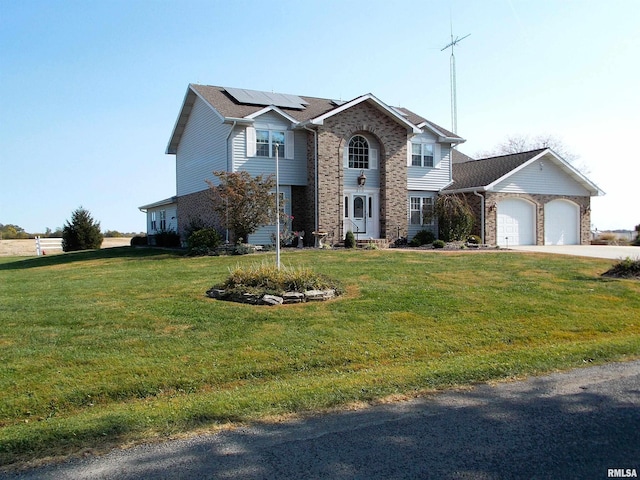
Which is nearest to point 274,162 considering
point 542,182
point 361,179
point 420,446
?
point 361,179

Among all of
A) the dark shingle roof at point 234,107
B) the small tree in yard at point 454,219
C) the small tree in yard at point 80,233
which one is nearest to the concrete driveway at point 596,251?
the small tree in yard at point 454,219

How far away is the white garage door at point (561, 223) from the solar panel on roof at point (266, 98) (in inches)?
553

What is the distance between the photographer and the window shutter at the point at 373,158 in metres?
25.5

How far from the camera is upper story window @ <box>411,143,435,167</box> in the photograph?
27641 mm

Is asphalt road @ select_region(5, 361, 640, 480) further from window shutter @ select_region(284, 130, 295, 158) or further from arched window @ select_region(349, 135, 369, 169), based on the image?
arched window @ select_region(349, 135, 369, 169)

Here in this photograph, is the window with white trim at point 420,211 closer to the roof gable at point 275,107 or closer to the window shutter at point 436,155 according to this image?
the window shutter at point 436,155

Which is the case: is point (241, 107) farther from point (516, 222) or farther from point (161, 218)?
point (516, 222)

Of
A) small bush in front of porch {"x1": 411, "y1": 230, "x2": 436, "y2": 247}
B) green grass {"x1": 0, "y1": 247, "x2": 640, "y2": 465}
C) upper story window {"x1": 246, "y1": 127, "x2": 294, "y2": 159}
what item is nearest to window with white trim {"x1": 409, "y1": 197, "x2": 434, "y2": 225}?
small bush in front of porch {"x1": 411, "y1": 230, "x2": 436, "y2": 247}

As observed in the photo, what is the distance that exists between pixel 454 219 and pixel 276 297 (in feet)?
57.4

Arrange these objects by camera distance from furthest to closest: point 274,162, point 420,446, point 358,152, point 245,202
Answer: point 358,152 → point 274,162 → point 245,202 → point 420,446

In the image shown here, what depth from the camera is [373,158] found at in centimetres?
2561

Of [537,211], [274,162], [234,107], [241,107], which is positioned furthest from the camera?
[537,211]

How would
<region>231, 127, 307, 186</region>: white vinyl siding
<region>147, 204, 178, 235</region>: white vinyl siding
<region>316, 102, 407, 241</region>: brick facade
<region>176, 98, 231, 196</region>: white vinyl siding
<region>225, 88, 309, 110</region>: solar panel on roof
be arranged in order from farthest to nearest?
<region>147, 204, 178, 235</region>: white vinyl siding < <region>225, 88, 309, 110</region>: solar panel on roof < <region>176, 98, 231, 196</region>: white vinyl siding < <region>316, 102, 407, 241</region>: brick facade < <region>231, 127, 307, 186</region>: white vinyl siding

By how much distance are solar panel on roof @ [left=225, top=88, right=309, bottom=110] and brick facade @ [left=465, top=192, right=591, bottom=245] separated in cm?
982
